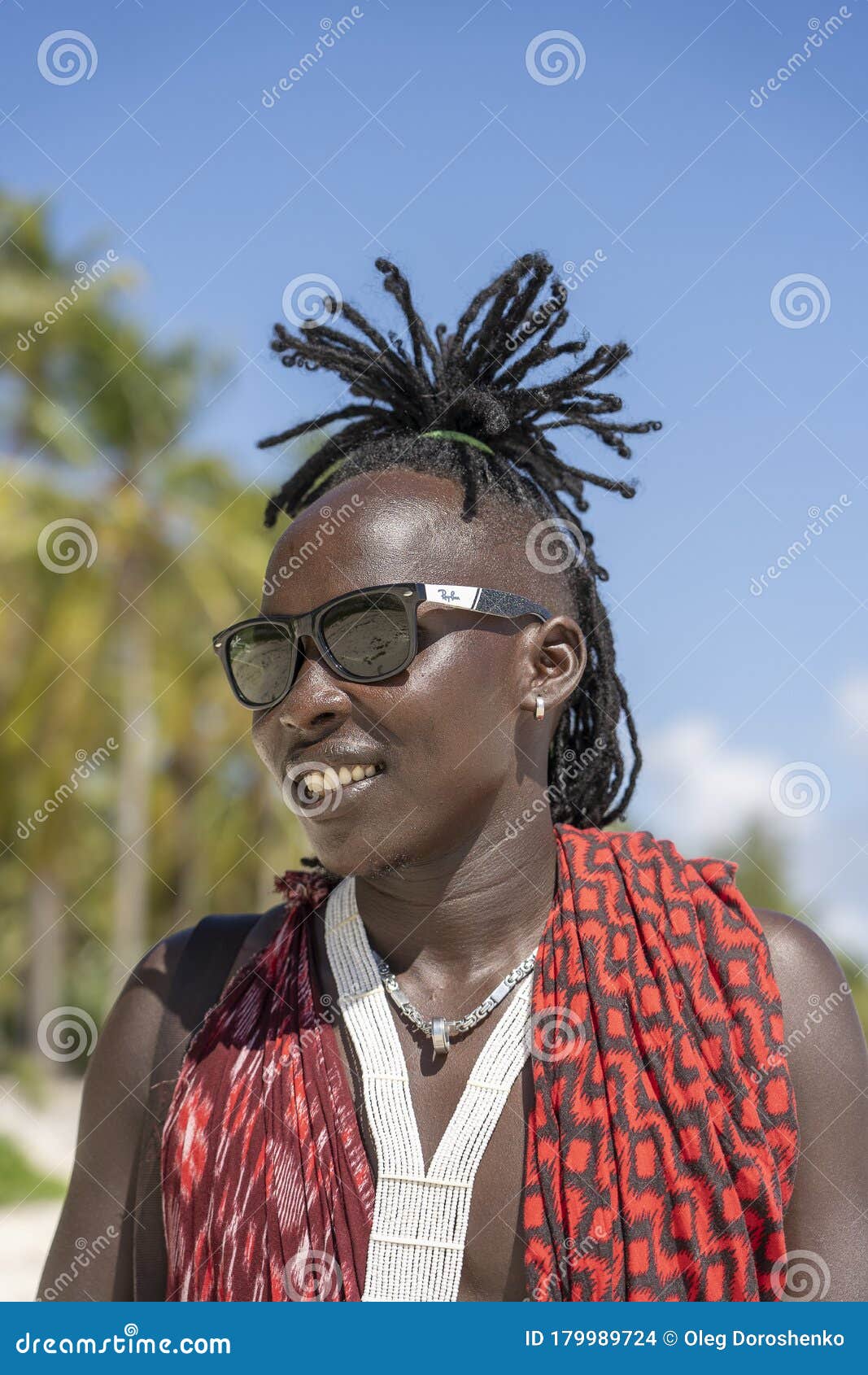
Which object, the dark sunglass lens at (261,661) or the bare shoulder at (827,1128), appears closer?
the bare shoulder at (827,1128)

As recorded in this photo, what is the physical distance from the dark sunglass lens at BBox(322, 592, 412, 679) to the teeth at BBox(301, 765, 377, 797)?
0.20 metres

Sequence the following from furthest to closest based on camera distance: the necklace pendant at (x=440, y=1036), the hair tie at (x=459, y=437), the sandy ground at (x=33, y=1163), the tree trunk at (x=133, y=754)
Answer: the tree trunk at (x=133, y=754), the sandy ground at (x=33, y=1163), the hair tie at (x=459, y=437), the necklace pendant at (x=440, y=1036)

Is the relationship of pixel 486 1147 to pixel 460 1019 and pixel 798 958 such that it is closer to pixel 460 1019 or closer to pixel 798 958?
pixel 460 1019

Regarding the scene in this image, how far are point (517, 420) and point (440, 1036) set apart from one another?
1.64 meters

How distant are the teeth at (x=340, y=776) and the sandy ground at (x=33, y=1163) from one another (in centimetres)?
367

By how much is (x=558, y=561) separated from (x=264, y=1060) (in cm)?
142

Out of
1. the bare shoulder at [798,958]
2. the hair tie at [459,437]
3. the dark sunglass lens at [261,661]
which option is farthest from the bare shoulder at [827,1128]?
the hair tie at [459,437]

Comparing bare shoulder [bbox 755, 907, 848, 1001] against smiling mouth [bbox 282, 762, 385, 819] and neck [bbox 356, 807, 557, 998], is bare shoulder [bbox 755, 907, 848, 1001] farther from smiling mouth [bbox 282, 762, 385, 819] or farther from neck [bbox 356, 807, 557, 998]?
smiling mouth [bbox 282, 762, 385, 819]

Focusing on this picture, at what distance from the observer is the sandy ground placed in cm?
1152

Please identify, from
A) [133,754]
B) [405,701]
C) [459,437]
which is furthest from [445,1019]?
[133,754]

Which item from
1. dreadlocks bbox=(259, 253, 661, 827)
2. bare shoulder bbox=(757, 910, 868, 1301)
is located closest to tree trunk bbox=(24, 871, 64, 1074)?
dreadlocks bbox=(259, 253, 661, 827)

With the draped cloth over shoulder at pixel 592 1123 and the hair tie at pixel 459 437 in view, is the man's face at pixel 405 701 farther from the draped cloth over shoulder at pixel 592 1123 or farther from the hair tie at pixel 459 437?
the draped cloth over shoulder at pixel 592 1123

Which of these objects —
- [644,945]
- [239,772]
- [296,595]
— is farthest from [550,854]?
[239,772]

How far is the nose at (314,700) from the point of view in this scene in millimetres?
2830
